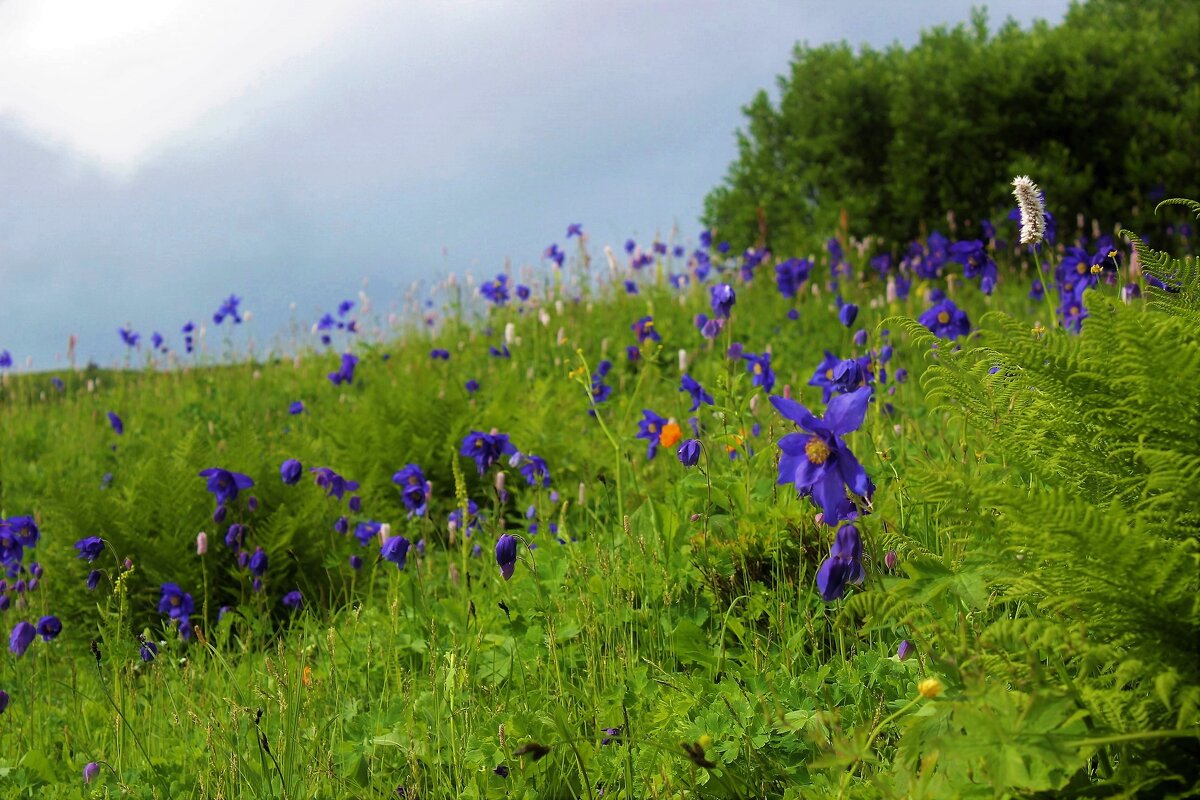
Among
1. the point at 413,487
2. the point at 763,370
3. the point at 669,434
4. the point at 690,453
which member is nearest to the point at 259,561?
the point at 413,487

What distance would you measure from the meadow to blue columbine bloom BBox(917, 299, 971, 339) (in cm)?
2

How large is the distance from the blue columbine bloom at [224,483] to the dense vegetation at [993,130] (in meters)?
7.44

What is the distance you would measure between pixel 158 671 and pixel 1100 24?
1497 centimetres

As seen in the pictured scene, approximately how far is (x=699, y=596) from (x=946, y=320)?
204 centimetres

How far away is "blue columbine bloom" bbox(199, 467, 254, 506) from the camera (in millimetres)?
3896

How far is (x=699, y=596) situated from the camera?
3.05 m

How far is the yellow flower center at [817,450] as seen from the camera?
1.93m

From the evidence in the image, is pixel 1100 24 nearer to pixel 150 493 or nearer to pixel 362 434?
pixel 362 434

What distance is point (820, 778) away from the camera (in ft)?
6.84

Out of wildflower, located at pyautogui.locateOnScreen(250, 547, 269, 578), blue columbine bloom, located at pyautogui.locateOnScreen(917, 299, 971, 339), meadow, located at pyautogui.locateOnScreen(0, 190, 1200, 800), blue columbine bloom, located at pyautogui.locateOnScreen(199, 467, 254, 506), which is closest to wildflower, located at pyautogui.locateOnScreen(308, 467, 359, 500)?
meadow, located at pyautogui.locateOnScreen(0, 190, 1200, 800)

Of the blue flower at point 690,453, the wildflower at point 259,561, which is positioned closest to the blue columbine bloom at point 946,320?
the blue flower at point 690,453

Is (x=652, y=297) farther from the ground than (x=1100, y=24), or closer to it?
closer to it

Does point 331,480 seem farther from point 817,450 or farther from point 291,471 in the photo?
point 817,450

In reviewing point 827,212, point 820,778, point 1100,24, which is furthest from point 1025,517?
point 1100,24
